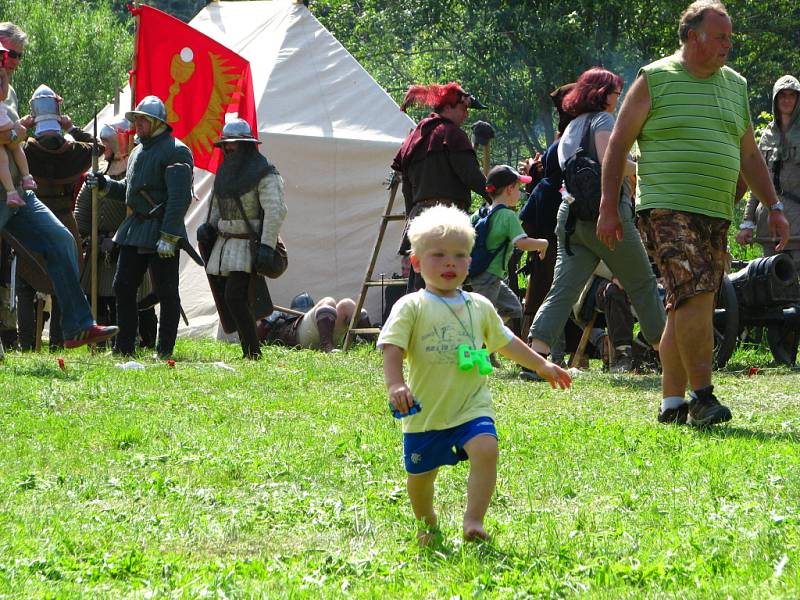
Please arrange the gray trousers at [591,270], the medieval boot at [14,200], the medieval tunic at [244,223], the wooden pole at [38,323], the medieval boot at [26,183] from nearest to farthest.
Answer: the gray trousers at [591,270] → the medieval boot at [14,200] → the medieval boot at [26,183] → the medieval tunic at [244,223] → the wooden pole at [38,323]

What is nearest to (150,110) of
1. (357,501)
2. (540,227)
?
(540,227)

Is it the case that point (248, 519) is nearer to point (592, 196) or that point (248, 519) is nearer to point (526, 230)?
point (592, 196)

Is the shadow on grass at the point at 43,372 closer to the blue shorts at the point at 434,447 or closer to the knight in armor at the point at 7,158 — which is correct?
the knight in armor at the point at 7,158

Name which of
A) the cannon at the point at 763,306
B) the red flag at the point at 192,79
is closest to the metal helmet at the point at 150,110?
the red flag at the point at 192,79

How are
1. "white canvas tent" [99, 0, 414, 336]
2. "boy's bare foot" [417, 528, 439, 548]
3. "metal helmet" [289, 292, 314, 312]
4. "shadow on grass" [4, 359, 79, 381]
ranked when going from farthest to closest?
"white canvas tent" [99, 0, 414, 336] < "metal helmet" [289, 292, 314, 312] < "shadow on grass" [4, 359, 79, 381] < "boy's bare foot" [417, 528, 439, 548]

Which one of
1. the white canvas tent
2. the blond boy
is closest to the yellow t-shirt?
the blond boy

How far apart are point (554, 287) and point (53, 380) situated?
10.3 feet

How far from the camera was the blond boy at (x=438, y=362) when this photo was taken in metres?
4.07

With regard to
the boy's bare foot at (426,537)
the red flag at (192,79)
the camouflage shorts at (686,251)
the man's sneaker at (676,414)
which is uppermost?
the red flag at (192,79)

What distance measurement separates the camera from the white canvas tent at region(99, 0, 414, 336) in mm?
15422

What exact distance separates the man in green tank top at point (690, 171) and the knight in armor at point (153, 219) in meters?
4.69

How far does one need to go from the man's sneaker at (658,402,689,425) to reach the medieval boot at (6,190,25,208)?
440cm

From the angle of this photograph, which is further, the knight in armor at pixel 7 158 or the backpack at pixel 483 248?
the backpack at pixel 483 248

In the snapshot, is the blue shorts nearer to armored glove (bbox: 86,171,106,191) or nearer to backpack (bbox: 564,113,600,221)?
backpack (bbox: 564,113,600,221)
